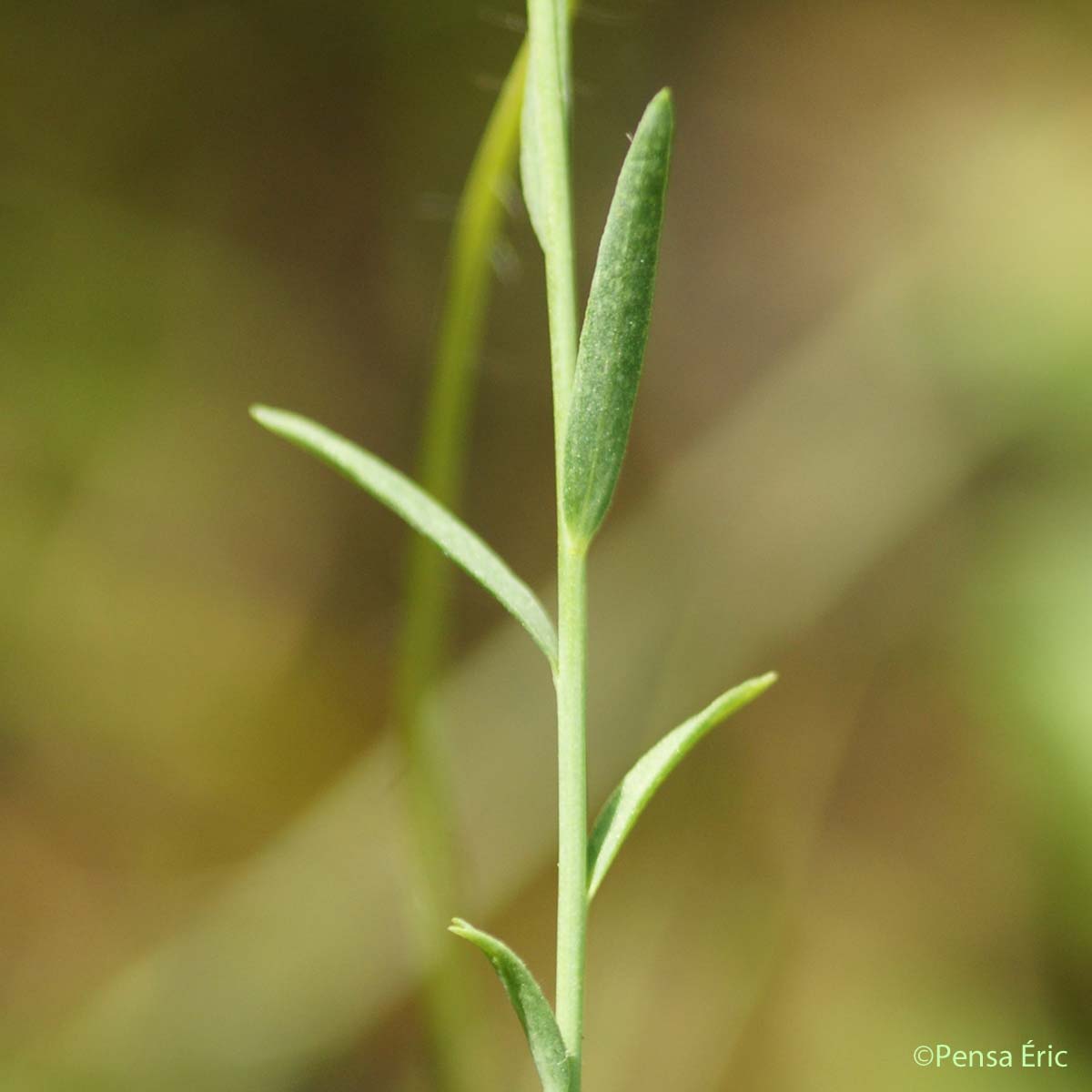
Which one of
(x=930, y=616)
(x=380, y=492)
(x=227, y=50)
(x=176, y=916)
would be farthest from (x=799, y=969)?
(x=227, y=50)

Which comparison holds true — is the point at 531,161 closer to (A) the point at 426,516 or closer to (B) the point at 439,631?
(A) the point at 426,516

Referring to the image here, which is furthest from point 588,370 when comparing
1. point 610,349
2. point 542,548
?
point 542,548

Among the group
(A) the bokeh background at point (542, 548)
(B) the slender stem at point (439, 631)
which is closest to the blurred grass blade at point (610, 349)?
(B) the slender stem at point (439, 631)

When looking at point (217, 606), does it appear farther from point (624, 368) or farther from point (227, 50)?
point (624, 368)

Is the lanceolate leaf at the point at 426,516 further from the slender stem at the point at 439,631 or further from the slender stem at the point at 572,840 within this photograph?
the slender stem at the point at 439,631

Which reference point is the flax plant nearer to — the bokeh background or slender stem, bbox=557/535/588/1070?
slender stem, bbox=557/535/588/1070

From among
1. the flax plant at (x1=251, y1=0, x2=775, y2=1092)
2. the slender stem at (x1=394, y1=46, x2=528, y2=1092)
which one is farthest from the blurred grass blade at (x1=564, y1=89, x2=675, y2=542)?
the slender stem at (x1=394, y1=46, x2=528, y2=1092)
